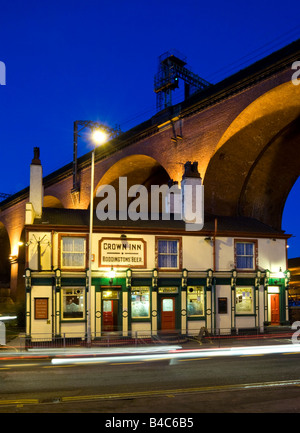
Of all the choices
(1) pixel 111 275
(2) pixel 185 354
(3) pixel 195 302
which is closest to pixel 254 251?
(3) pixel 195 302

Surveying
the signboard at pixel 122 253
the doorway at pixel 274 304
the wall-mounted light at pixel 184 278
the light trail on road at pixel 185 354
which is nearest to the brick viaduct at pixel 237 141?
the doorway at pixel 274 304

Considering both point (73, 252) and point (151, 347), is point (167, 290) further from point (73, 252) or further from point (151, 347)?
point (73, 252)

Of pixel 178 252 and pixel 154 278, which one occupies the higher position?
pixel 178 252

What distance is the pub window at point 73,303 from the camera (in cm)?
2325

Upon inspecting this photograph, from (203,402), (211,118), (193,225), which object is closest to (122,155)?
(211,118)

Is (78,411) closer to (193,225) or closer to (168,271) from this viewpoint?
(168,271)

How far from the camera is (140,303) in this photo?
24312mm

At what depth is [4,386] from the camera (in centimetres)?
1242

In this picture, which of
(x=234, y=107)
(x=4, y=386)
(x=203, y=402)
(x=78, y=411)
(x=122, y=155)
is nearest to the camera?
(x=78, y=411)

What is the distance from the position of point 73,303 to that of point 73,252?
2.82 meters

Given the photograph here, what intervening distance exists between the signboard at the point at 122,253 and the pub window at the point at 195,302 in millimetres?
3275

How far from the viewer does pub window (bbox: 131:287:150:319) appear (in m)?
24.2

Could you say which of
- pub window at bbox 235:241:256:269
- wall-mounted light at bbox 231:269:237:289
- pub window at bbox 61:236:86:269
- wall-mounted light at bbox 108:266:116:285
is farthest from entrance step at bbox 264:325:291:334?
pub window at bbox 61:236:86:269
